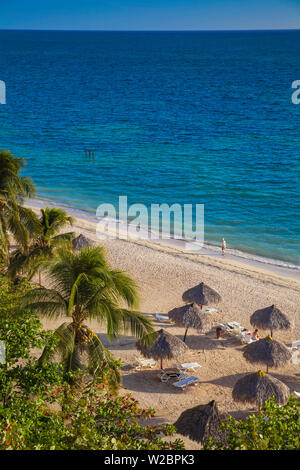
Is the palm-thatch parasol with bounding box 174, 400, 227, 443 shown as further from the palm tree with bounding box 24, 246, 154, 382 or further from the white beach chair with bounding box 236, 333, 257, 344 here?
the white beach chair with bounding box 236, 333, 257, 344

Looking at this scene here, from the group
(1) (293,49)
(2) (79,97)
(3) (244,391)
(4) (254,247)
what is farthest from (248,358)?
(1) (293,49)

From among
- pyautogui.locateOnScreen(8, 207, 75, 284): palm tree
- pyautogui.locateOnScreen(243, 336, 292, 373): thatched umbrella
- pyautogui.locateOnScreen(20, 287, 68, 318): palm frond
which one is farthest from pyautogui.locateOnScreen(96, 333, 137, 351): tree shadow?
pyautogui.locateOnScreen(20, 287, 68, 318): palm frond

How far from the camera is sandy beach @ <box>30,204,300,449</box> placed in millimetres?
15359

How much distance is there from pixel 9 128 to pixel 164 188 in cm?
2954

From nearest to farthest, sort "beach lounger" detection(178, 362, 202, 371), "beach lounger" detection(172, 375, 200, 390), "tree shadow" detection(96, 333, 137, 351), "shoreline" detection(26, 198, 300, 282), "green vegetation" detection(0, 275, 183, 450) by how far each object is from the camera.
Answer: "green vegetation" detection(0, 275, 183, 450) → "beach lounger" detection(172, 375, 200, 390) → "beach lounger" detection(178, 362, 202, 371) → "tree shadow" detection(96, 333, 137, 351) → "shoreline" detection(26, 198, 300, 282)

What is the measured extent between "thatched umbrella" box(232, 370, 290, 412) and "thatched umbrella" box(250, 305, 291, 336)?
3.84 meters

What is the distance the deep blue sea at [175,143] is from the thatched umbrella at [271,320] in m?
11.0

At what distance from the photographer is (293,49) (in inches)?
6708

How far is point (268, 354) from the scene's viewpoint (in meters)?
15.8

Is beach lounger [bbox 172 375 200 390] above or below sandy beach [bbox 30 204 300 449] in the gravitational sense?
below

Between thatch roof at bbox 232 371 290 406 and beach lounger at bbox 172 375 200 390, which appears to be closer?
thatch roof at bbox 232 371 290 406

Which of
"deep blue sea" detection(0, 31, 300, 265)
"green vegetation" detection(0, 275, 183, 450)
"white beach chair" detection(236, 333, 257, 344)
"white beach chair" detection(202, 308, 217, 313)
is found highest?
"deep blue sea" detection(0, 31, 300, 265)

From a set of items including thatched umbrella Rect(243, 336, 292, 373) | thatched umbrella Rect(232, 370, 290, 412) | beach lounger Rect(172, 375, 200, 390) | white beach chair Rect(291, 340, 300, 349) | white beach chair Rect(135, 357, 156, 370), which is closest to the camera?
thatched umbrella Rect(232, 370, 290, 412)

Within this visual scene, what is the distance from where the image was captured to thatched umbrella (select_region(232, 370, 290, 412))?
13.9 meters
